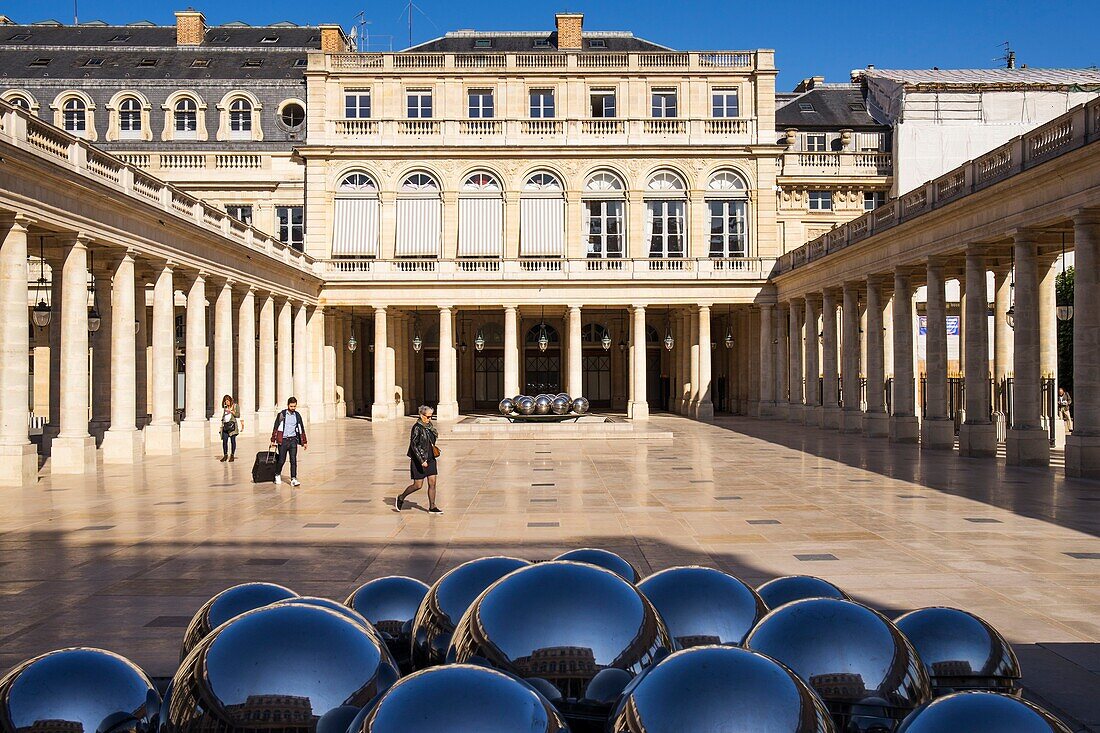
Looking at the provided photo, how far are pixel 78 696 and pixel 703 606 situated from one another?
2.73 m

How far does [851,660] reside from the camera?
12.9ft

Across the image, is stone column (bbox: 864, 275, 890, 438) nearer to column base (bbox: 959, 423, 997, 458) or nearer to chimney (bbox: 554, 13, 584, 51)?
column base (bbox: 959, 423, 997, 458)

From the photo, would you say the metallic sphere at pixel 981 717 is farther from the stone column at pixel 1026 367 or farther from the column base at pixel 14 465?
the stone column at pixel 1026 367

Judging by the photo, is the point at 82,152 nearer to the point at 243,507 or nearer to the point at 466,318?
the point at 243,507

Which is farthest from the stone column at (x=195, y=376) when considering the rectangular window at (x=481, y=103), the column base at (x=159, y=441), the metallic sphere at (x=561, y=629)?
the metallic sphere at (x=561, y=629)

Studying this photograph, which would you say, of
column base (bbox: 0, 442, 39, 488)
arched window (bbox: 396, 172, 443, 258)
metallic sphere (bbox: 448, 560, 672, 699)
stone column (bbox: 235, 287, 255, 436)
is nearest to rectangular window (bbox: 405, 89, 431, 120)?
arched window (bbox: 396, 172, 443, 258)

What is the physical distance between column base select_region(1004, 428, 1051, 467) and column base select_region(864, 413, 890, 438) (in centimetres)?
1116

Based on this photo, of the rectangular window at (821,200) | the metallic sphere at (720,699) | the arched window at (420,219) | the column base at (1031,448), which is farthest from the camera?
the rectangular window at (821,200)

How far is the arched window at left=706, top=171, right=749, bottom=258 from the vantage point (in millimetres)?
52750

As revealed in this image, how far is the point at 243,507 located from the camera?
17.3 metres

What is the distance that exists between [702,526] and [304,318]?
120ft

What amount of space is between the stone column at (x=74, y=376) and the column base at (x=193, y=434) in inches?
297

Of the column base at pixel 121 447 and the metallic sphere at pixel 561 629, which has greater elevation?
the metallic sphere at pixel 561 629

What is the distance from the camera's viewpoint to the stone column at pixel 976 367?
27234mm
